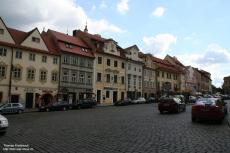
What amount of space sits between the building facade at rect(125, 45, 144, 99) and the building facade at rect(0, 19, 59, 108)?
22.4m

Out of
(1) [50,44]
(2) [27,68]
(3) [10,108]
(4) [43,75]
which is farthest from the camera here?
(1) [50,44]

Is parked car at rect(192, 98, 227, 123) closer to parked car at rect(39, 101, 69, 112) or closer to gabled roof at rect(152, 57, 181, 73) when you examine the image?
parked car at rect(39, 101, 69, 112)

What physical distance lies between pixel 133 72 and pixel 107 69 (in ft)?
34.1

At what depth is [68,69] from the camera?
5331cm

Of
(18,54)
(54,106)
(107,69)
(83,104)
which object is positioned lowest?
(54,106)

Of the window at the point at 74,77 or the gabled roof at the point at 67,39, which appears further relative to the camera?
the gabled roof at the point at 67,39

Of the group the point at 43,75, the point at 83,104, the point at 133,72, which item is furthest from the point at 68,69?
the point at 133,72

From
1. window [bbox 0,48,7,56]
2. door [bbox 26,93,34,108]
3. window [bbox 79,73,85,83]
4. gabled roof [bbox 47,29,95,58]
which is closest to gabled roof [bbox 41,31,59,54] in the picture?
gabled roof [bbox 47,29,95,58]

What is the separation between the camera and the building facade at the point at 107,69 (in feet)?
199

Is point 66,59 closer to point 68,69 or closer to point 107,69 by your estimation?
point 68,69

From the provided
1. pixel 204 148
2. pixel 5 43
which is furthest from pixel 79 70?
pixel 204 148

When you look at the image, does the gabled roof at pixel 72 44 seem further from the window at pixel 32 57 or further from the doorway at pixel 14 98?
the doorway at pixel 14 98

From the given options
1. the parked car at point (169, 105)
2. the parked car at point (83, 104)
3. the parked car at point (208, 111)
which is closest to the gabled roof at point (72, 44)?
the parked car at point (83, 104)

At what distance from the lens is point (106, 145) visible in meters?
11.2
